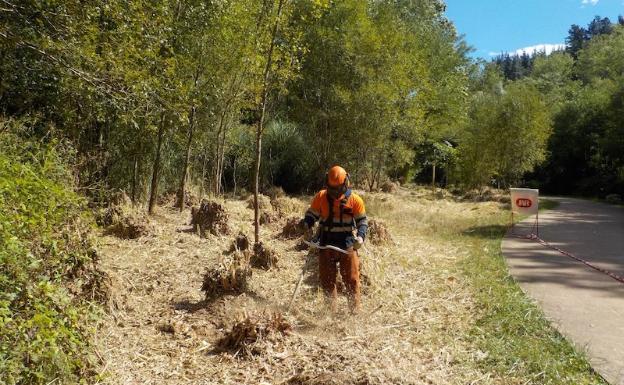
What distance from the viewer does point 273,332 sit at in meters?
4.59

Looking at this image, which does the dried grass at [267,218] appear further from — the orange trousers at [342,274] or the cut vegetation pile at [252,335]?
the cut vegetation pile at [252,335]

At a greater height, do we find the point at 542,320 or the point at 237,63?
A: the point at 237,63

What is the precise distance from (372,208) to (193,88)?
7070 mm

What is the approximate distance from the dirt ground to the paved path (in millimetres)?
993

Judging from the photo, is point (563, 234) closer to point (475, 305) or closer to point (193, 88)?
point (475, 305)

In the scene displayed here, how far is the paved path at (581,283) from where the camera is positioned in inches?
191

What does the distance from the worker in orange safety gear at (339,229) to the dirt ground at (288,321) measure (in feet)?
0.73

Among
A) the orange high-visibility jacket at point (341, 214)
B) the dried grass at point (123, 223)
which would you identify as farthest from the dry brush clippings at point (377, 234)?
the dried grass at point (123, 223)

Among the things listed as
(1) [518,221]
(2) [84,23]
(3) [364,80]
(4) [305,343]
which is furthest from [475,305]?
(3) [364,80]

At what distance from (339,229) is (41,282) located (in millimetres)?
3078

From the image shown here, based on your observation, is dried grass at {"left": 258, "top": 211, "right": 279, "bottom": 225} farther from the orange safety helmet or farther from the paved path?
the orange safety helmet

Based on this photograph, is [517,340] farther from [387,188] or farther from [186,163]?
[387,188]

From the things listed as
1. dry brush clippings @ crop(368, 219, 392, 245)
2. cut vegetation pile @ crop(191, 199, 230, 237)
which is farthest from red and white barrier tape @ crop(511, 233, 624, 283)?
cut vegetation pile @ crop(191, 199, 230, 237)

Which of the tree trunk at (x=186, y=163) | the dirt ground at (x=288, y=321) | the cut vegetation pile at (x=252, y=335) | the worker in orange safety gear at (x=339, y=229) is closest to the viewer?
the dirt ground at (x=288, y=321)
